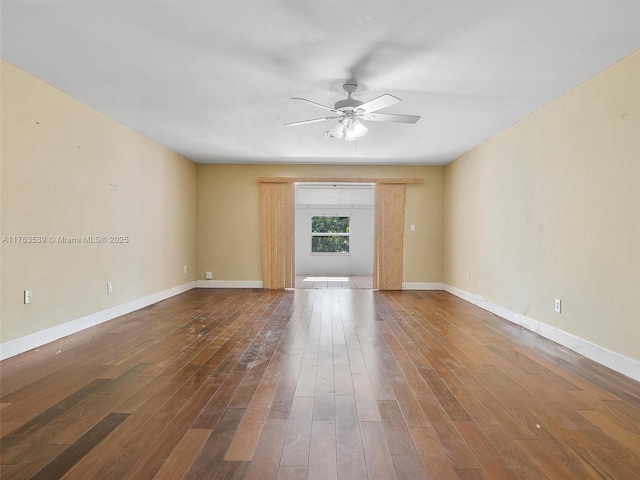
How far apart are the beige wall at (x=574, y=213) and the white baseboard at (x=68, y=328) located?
463cm

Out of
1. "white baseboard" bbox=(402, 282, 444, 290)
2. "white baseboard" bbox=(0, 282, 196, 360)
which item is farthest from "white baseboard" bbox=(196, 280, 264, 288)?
"white baseboard" bbox=(402, 282, 444, 290)

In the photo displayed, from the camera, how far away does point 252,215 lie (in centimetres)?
715

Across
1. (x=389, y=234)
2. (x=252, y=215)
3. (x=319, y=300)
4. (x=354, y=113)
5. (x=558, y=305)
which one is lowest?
(x=319, y=300)

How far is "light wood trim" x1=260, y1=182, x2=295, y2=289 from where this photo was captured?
23.2ft

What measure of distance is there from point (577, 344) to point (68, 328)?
4634 mm

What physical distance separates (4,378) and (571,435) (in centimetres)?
338

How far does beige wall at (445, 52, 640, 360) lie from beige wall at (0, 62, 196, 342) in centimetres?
467

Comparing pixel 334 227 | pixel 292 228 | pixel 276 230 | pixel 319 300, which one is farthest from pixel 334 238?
pixel 319 300

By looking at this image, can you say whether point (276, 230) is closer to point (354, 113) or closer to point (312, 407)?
point (354, 113)

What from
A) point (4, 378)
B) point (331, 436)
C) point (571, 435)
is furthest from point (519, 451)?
point (4, 378)

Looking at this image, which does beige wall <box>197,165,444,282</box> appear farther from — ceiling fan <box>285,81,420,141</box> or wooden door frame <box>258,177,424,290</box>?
ceiling fan <box>285,81,420,141</box>

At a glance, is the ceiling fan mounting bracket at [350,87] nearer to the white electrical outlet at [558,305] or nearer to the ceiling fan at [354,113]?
the ceiling fan at [354,113]

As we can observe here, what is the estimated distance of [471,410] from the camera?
2.12 meters

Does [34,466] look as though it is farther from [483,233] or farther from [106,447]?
[483,233]
